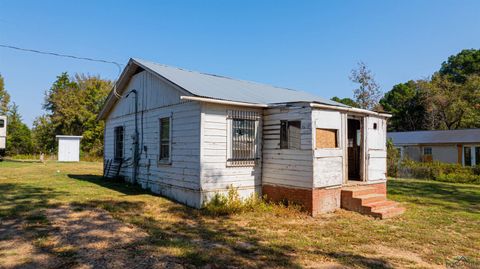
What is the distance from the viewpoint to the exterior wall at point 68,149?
2655cm

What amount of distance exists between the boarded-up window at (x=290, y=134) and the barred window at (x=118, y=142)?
25.7ft

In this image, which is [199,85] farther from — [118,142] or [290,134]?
[118,142]

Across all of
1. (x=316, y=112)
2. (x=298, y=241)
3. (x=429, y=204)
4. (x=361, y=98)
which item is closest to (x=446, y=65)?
(x=361, y=98)

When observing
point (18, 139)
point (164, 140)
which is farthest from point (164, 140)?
point (18, 139)

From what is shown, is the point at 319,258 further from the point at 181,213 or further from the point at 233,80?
the point at 233,80

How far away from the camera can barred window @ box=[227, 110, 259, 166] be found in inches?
368

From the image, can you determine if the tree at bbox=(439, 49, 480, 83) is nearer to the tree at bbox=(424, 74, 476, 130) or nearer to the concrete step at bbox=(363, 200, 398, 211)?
the tree at bbox=(424, 74, 476, 130)

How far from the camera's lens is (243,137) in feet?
31.6

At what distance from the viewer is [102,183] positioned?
1306 centimetres

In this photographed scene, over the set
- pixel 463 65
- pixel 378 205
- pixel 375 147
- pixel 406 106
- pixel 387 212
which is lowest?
pixel 387 212

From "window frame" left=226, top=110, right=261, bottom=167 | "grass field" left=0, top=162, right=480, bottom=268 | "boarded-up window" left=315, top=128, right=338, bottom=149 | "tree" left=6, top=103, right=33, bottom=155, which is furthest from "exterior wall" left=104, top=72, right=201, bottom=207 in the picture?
"tree" left=6, top=103, right=33, bottom=155

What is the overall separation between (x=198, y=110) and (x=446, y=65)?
54.2m

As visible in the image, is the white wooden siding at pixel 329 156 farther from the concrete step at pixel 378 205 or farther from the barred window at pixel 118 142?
the barred window at pixel 118 142

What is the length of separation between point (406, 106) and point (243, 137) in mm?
41140
